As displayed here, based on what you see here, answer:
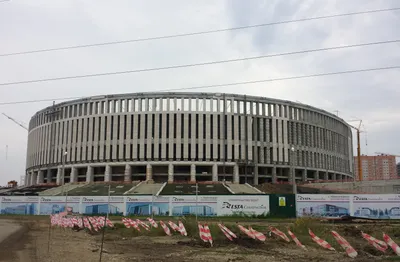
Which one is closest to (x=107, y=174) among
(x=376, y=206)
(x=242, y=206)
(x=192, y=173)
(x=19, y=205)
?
(x=192, y=173)

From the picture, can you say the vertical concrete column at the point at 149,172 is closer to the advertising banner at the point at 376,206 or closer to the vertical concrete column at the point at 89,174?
the vertical concrete column at the point at 89,174

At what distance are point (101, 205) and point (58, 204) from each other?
19.0 ft

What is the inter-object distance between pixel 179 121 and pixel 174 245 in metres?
68.2

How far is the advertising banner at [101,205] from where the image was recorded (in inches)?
1624

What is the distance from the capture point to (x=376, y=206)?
35219mm

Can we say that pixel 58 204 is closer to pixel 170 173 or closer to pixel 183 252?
pixel 183 252

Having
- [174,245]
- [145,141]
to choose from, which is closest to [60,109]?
[145,141]

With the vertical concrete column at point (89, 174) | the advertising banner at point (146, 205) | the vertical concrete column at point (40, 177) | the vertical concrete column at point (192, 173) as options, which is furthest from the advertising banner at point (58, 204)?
the vertical concrete column at point (40, 177)

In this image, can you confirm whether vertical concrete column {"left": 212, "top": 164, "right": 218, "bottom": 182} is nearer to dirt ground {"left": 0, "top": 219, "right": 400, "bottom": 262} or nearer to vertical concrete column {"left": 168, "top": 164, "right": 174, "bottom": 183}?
vertical concrete column {"left": 168, "top": 164, "right": 174, "bottom": 183}

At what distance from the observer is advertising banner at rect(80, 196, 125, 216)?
41.2 meters

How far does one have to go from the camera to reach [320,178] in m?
101

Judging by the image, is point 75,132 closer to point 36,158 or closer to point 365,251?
point 36,158

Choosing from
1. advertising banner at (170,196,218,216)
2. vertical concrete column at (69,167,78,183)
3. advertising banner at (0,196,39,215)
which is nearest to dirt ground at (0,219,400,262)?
advertising banner at (170,196,218,216)

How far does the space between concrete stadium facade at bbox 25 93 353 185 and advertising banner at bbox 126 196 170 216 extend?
1720 inches
